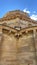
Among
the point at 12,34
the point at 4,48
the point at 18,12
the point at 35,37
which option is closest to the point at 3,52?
the point at 4,48

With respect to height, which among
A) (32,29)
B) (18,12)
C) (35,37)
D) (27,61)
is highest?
(18,12)

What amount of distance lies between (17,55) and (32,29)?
13.4 feet

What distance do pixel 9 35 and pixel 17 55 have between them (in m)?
2.99

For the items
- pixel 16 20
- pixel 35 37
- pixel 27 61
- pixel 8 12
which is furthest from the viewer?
pixel 8 12

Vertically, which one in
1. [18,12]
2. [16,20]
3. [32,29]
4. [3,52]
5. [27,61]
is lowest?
[27,61]

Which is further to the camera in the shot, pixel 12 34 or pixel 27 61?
pixel 12 34

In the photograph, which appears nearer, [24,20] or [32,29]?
[32,29]

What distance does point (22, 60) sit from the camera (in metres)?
17.7

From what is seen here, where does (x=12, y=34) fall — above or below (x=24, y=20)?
below

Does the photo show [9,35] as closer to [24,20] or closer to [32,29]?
[32,29]

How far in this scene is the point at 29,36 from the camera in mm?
19297

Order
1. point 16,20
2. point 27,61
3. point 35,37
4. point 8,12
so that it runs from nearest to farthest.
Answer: point 27,61, point 35,37, point 16,20, point 8,12

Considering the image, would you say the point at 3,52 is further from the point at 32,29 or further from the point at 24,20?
the point at 24,20

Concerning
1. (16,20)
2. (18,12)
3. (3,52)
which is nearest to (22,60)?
(3,52)
